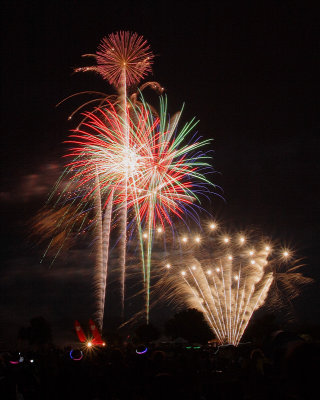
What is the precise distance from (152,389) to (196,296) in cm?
2344

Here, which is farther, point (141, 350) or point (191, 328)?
point (191, 328)


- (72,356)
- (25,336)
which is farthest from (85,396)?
(25,336)

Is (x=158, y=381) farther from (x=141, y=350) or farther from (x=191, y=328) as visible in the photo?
(x=191, y=328)

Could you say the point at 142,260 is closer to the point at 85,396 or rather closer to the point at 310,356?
the point at 85,396

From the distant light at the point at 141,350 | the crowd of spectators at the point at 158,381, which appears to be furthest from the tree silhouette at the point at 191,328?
the distant light at the point at 141,350

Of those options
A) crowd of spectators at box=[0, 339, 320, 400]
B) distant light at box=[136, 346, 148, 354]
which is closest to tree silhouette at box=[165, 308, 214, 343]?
crowd of spectators at box=[0, 339, 320, 400]

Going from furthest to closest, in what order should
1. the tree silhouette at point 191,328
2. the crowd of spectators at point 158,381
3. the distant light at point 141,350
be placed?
the tree silhouette at point 191,328 < the distant light at point 141,350 < the crowd of spectators at point 158,381

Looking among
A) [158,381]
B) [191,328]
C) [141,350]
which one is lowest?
[158,381]

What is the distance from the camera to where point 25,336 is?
9081 cm

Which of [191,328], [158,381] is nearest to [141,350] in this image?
[158,381]

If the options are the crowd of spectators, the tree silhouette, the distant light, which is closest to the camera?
the crowd of spectators

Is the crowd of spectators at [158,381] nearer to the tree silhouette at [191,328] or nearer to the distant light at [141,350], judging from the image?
the distant light at [141,350]

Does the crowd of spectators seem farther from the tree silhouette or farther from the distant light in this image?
the tree silhouette

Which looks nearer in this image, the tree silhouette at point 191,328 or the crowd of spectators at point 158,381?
the crowd of spectators at point 158,381
